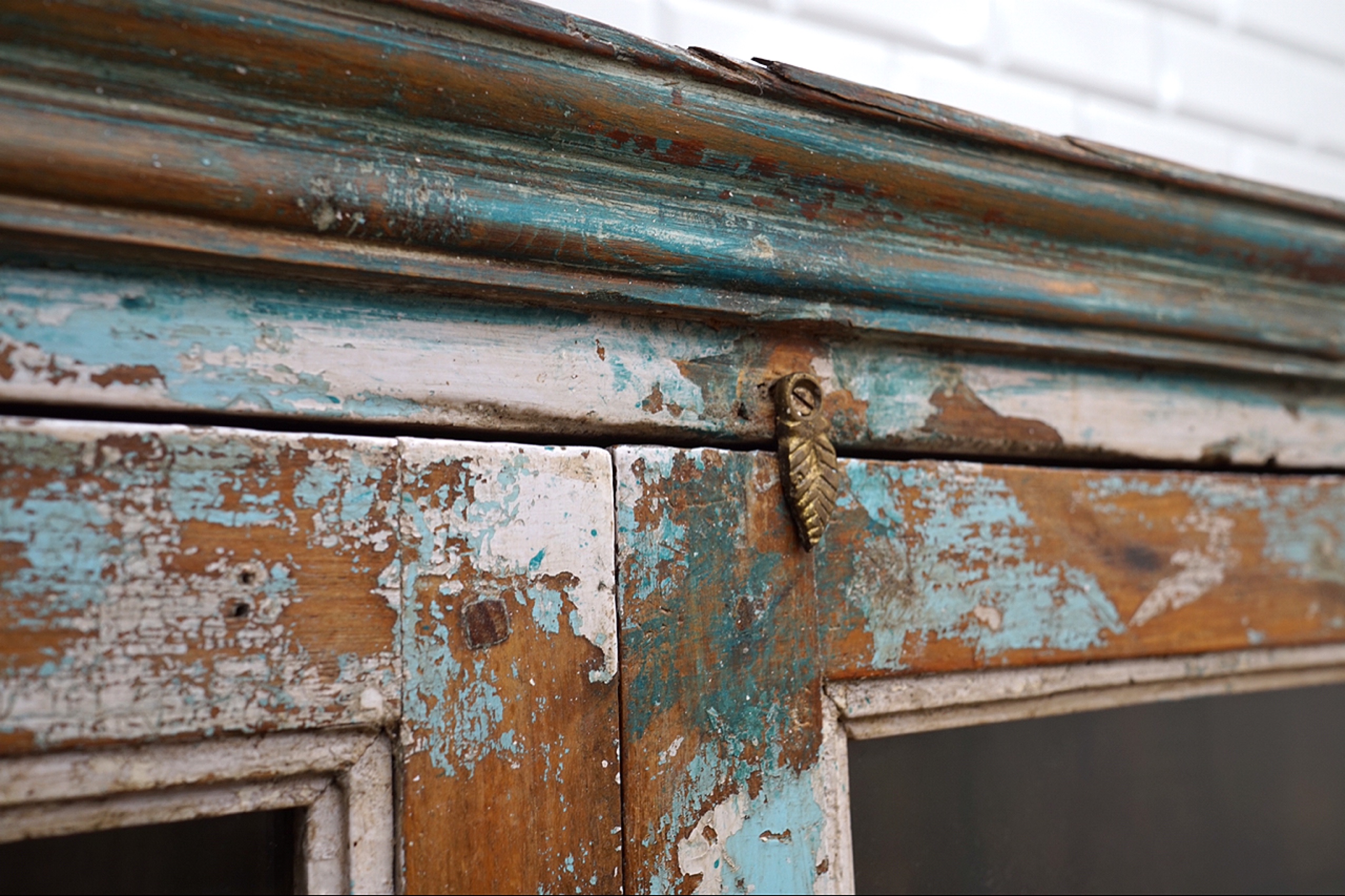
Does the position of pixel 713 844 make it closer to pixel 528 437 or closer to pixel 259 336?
pixel 528 437

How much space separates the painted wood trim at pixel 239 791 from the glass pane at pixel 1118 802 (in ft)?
1.27

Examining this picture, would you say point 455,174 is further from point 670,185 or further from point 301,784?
point 301,784

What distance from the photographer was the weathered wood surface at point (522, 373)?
0.42 m

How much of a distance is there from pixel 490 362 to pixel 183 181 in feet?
0.61

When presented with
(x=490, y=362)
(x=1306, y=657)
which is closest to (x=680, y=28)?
(x=490, y=362)

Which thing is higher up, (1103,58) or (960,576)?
(1103,58)

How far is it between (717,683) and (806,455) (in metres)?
0.17

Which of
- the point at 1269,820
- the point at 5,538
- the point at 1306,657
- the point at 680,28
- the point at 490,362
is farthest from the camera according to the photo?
the point at 1269,820

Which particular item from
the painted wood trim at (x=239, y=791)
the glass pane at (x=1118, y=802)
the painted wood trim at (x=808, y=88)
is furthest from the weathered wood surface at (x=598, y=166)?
the glass pane at (x=1118, y=802)

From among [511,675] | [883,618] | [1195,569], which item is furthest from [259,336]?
[1195,569]

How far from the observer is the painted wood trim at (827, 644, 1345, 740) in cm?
62

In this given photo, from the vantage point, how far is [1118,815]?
84 cm

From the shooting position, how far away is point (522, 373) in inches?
20.6

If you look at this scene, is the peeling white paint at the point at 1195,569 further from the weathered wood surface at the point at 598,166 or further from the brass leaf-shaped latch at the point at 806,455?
the brass leaf-shaped latch at the point at 806,455
